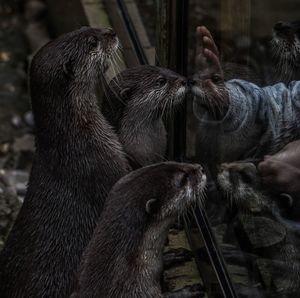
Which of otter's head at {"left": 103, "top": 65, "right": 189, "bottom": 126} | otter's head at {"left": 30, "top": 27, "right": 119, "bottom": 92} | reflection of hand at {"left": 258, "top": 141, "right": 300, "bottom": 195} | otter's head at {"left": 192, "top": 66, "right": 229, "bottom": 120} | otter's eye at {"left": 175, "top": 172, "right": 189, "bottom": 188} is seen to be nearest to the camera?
reflection of hand at {"left": 258, "top": 141, "right": 300, "bottom": 195}

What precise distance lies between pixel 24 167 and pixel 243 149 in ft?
9.46

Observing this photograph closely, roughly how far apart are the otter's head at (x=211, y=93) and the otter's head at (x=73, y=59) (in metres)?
0.39

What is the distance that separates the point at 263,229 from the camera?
3.34m

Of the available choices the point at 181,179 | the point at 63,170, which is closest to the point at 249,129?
the point at 181,179

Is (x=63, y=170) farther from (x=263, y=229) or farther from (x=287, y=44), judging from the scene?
(x=287, y=44)

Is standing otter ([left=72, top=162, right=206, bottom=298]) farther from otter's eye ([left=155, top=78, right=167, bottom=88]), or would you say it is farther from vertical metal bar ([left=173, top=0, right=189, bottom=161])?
vertical metal bar ([left=173, top=0, right=189, bottom=161])

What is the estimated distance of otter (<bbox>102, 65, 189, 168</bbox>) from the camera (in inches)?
167

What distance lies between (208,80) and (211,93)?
0.19 ft

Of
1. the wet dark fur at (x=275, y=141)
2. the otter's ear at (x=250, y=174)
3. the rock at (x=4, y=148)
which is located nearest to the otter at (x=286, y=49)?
the wet dark fur at (x=275, y=141)

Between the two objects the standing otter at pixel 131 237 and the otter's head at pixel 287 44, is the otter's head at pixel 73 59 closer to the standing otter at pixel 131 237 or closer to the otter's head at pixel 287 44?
the standing otter at pixel 131 237

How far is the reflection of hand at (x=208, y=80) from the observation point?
381 centimetres

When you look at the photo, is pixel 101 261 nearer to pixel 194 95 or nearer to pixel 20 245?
pixel 20 245

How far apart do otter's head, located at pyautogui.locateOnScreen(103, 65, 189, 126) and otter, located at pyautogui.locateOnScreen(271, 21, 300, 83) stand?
0.94 meters

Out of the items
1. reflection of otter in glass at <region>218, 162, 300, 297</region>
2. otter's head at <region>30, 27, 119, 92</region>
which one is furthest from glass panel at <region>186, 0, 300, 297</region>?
otter's head at <region>30, 27, 119, 92</region>
